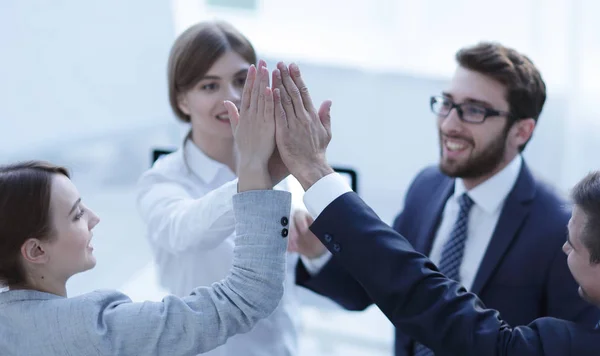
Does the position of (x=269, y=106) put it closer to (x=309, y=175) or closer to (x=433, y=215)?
(x=309, y=175)

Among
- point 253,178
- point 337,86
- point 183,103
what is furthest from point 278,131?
point 337,86

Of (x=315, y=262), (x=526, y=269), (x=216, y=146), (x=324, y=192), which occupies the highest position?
(x=324, y=192)

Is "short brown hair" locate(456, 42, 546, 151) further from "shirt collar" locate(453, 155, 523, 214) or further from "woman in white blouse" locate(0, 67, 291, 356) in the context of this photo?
"woman in white blouse" locate(0, 67, 291, 356)

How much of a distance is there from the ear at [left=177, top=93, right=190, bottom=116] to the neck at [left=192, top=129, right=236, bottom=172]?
77 millimetres

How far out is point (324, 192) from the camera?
138 cm

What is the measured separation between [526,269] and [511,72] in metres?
0.58

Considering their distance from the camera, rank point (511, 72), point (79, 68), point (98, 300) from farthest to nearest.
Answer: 1. point (79, 68)
2. point (511, 72)
3. point (98, 300)

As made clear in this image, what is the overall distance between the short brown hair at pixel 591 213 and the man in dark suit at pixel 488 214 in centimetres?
41

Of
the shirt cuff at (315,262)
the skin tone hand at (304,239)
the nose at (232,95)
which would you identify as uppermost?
the nose at (232,95)

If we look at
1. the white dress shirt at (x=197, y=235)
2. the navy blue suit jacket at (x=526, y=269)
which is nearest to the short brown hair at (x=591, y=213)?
the navy blue suit jacket at (x=526, y=269)

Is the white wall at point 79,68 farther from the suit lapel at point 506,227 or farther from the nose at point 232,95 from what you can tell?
the suit lapel at point 506,227

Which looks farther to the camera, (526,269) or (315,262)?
(315,262)

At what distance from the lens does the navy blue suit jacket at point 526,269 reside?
1.69 m

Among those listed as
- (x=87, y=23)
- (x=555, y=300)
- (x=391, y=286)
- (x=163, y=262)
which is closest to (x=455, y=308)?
(x=391, y=286)
